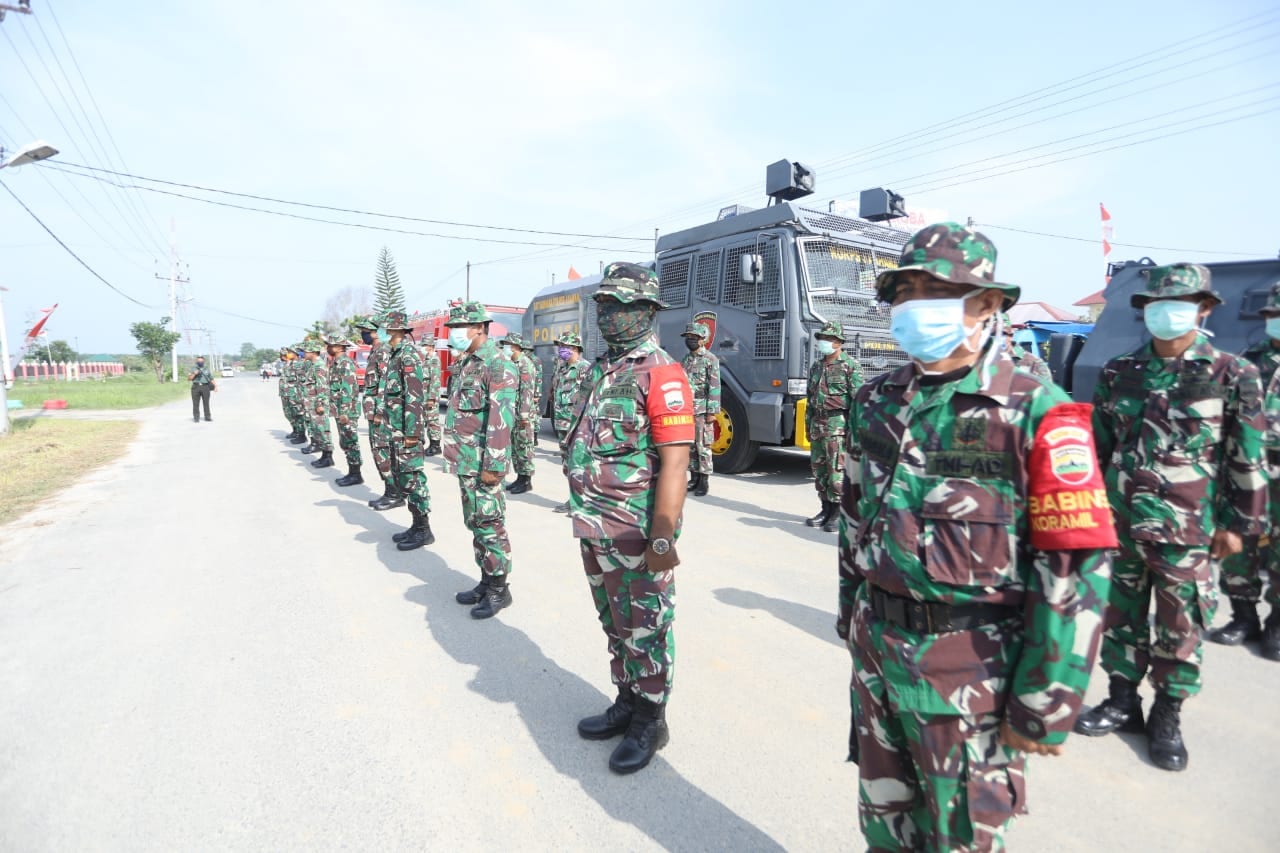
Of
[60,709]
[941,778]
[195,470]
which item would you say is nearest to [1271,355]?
[941,778]

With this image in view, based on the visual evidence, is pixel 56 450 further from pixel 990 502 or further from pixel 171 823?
pixel 990 502

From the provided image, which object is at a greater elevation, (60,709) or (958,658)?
(958,658)

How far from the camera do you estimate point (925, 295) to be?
1.40 meters

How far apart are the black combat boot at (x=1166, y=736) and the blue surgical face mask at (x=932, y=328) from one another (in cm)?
213

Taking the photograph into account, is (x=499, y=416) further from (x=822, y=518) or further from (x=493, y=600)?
(x=822, y=518)

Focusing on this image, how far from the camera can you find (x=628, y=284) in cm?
240

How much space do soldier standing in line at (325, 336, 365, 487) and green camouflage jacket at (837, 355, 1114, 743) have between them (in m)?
7.71

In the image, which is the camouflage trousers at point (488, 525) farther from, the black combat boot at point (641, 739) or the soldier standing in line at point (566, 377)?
the soldier standing in line at point (566, 377)

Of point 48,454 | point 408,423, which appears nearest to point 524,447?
point 408,423

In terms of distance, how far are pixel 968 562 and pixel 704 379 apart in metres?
5.60

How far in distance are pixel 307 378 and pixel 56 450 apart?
4147mm

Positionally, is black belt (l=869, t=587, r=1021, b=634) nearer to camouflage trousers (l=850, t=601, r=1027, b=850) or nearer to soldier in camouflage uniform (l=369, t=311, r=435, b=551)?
camouflage trousers (l=850, t=601, r=1027, b=850)

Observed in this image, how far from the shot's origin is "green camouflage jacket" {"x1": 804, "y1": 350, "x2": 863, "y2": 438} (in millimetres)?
5609

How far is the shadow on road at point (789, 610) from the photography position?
11.8 ft
